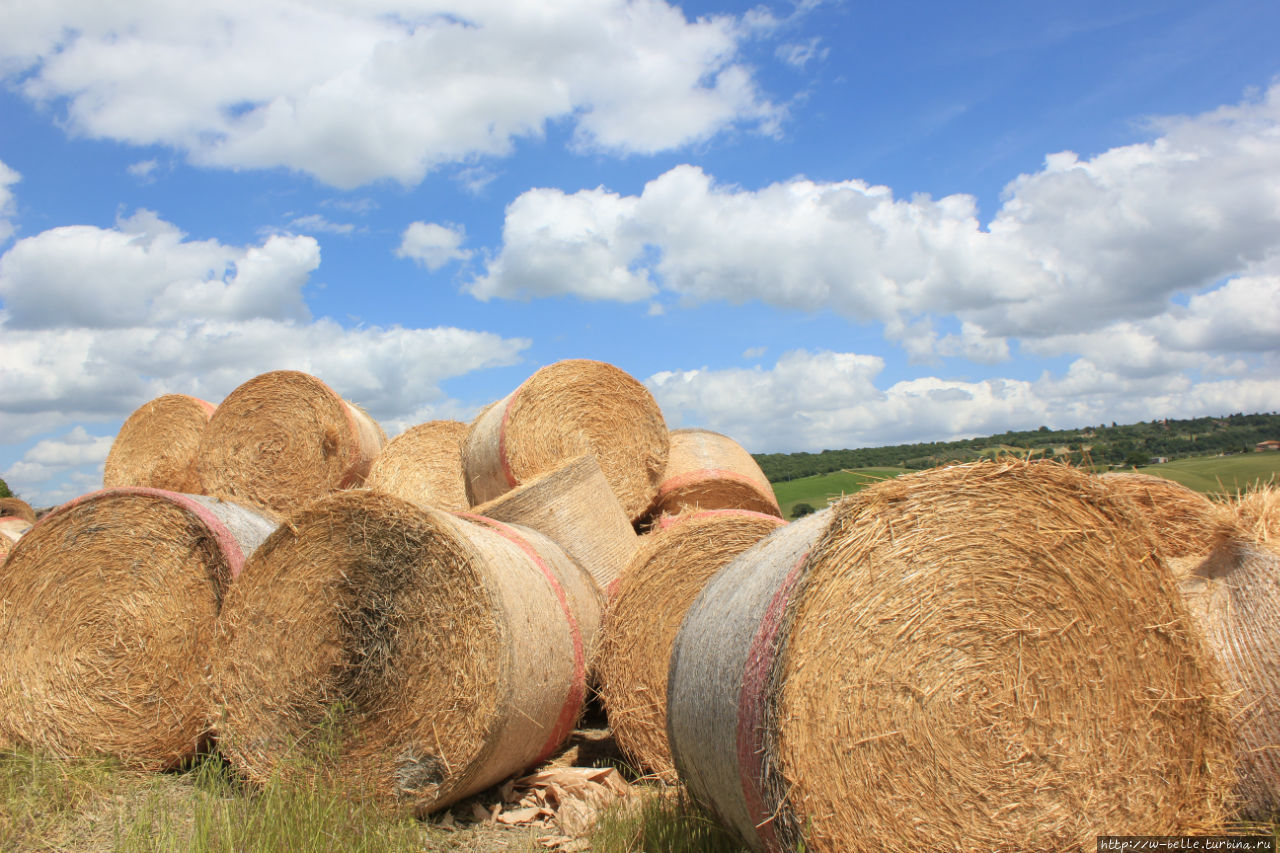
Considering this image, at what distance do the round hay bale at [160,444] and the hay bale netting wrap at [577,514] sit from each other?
17.6ft

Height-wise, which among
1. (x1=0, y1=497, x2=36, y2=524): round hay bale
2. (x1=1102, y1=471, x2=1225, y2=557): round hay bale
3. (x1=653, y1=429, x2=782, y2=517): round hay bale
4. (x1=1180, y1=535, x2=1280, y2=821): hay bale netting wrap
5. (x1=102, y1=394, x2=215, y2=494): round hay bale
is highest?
(x1=102, y1=394, x2=215, y2=494): round hay bale

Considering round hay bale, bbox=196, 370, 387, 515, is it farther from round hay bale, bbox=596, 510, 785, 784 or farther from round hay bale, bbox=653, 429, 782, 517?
round hay bale, bbox=596, 510, 785, 784

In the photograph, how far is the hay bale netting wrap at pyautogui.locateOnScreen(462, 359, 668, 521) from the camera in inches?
299

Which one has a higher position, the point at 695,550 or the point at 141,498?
the point at 141,498

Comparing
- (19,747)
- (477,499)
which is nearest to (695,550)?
(477,499)

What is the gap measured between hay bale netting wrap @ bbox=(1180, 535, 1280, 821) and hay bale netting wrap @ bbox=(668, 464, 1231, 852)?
0.41 m

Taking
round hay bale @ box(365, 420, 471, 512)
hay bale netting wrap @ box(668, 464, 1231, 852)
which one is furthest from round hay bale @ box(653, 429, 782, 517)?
hay bale netting wrap @ box(668, 464, 1231, 852)

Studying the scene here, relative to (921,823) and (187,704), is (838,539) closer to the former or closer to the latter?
(921,823)

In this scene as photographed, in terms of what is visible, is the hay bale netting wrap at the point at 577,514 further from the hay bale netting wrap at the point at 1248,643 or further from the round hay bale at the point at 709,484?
the hay bale netting wrap at the point at 1248,643

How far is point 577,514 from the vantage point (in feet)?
21.9

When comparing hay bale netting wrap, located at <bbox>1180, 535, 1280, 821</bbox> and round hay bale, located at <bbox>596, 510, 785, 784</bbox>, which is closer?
hay bale netting wrap, located at <bbox>1180, 535, 1280, 821</bbox>

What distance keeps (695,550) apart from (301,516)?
8.23ft

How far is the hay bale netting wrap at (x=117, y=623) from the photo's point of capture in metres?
5.41

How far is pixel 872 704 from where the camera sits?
10.9 ft
